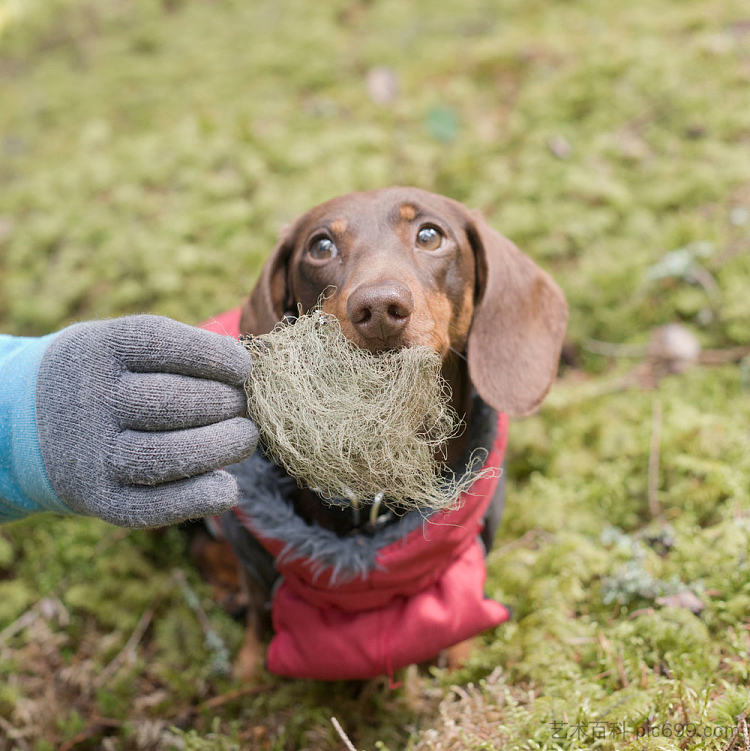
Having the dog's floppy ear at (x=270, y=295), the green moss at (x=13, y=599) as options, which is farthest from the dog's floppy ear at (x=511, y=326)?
the green moss at (x=13, y=599)

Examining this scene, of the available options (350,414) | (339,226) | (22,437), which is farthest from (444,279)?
(22,437)

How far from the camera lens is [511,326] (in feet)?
7.87

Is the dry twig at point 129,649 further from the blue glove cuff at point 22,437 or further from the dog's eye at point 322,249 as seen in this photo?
the dog's eye at point 322,249

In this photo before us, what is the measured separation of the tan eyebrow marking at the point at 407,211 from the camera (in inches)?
90.7

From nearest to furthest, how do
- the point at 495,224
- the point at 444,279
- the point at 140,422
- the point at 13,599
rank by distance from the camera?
1. the point at 140,422
2. the point at 444,279
3. the point at 13,599
4. the point at 495,224

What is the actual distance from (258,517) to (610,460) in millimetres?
1781

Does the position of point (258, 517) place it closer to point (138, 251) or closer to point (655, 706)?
point (655, 706)

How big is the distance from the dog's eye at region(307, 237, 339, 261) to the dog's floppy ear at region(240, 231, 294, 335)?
21cm

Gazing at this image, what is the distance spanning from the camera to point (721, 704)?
1.82m

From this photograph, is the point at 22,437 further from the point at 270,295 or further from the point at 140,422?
the point at 270,295

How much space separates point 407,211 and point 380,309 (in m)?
0.73

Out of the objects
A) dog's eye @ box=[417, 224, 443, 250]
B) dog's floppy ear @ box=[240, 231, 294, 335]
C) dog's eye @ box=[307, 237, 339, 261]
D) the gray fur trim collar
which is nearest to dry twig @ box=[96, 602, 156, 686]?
the gray fur trim collar

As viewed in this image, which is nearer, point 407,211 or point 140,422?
point 140,422

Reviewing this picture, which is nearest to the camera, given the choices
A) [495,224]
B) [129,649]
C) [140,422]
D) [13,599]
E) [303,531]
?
[140,422]
